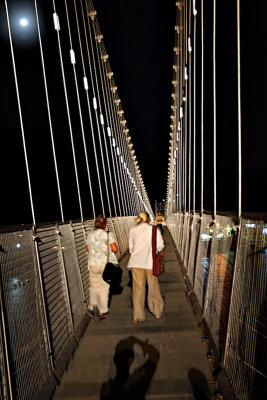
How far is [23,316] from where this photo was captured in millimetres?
3268

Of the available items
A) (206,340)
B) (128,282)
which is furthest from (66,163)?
(206,340)

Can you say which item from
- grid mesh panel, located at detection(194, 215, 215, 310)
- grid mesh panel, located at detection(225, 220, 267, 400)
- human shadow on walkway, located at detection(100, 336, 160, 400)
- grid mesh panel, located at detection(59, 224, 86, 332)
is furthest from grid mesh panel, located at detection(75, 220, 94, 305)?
grid mesh panel, located at detection(225, 220, 267, 400)

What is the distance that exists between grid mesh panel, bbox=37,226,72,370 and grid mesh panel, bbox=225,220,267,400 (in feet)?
4.82

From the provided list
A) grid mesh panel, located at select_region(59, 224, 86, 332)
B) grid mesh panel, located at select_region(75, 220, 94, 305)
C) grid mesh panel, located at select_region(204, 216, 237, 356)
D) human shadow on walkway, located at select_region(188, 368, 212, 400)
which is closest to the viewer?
human shadow on walkway, located at select_region(188, 368, 212, 400)

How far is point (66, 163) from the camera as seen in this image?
68875mm

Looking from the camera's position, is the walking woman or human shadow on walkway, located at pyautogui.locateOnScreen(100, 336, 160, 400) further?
the walking woman

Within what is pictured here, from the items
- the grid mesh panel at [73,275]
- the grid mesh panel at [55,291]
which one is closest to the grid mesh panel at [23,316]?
the grid mesh panel at [55,291]

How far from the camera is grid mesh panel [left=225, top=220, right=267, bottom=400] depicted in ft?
9.86

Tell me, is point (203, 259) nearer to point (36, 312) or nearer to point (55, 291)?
point (55, 291)

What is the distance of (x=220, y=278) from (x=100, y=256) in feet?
5.86

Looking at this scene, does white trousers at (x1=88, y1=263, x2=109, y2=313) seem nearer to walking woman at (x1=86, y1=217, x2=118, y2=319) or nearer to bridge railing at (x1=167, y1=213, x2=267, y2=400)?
walking woman at (x1=86, y1=217, x2=118, y2=319)

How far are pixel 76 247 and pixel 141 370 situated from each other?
2487mm

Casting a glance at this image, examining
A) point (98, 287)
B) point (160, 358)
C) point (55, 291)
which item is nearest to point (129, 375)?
point (160, 358)

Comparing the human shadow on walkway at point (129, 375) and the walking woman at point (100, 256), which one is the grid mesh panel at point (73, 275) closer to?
the walking woman at point (100, 256)
